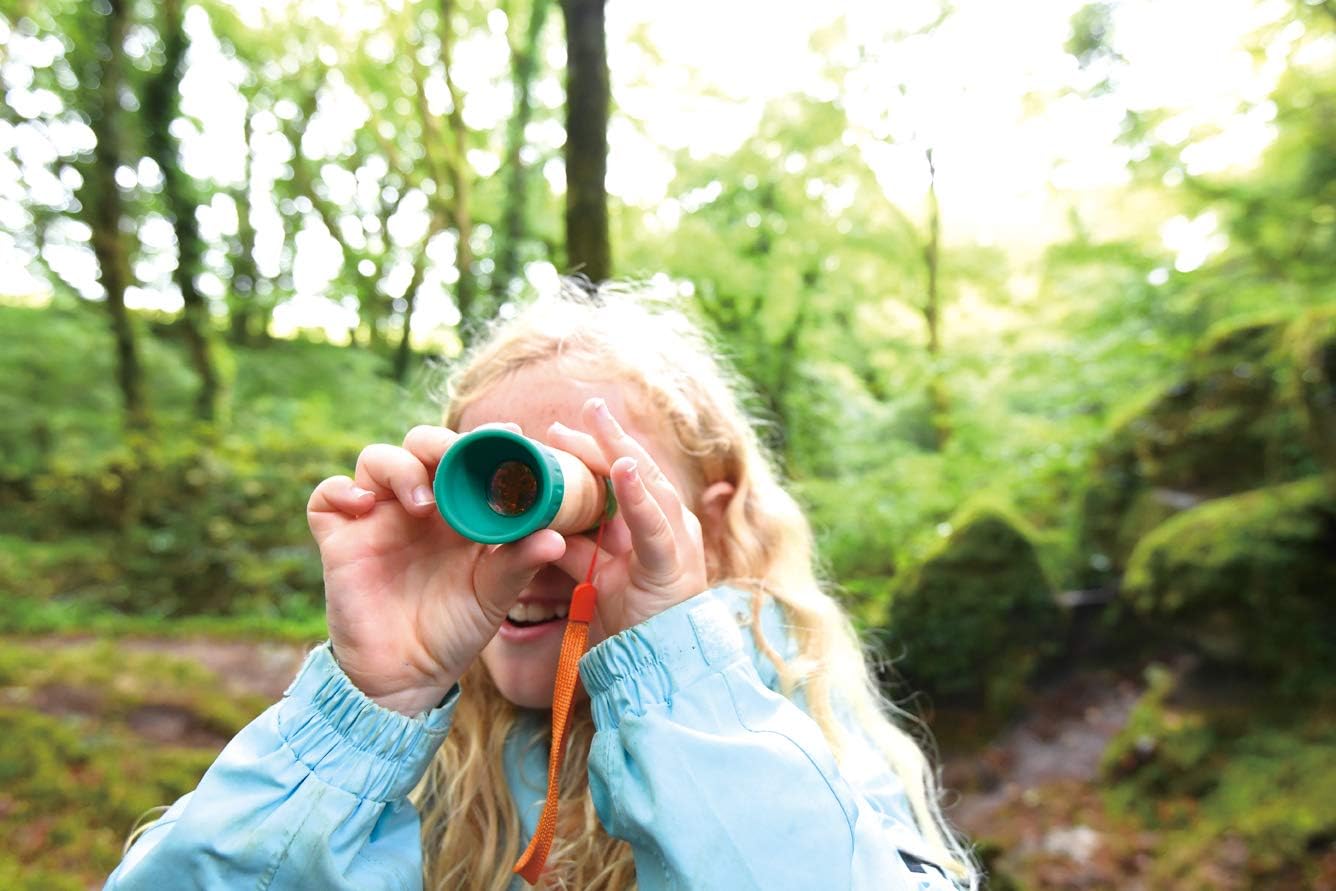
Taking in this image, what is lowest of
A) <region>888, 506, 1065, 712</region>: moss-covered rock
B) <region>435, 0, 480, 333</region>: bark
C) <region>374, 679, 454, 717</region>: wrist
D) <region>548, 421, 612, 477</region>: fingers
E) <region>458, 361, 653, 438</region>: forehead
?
<region>888, 506, 1065, 712</region>: moss-covered rock

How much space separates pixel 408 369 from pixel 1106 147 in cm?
946

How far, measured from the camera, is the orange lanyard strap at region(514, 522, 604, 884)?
110 cm

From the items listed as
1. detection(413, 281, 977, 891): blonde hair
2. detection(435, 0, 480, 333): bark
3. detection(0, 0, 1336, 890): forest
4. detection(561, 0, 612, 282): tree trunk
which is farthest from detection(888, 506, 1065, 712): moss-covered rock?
detection(435, 0, 480, 333): bark

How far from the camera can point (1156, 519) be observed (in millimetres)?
5840

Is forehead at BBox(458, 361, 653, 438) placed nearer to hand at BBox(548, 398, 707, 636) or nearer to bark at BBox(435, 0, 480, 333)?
hand at BBox(548, 398, 707, 636)

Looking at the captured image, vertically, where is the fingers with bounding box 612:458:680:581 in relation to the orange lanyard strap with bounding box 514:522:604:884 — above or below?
above

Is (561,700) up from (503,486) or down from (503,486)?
down

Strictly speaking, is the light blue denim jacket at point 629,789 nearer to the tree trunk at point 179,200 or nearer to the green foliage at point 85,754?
the green foliage at point 85,754

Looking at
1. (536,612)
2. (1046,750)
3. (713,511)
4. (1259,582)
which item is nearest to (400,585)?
(536,612)

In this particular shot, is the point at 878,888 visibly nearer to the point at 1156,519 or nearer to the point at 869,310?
the point at 1156,519

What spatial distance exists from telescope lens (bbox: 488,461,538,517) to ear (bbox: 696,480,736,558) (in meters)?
0.59

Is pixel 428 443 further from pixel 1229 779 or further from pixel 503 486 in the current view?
pixel 1229 779

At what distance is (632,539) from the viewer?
1.14 m

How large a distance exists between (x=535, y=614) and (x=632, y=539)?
343mm
